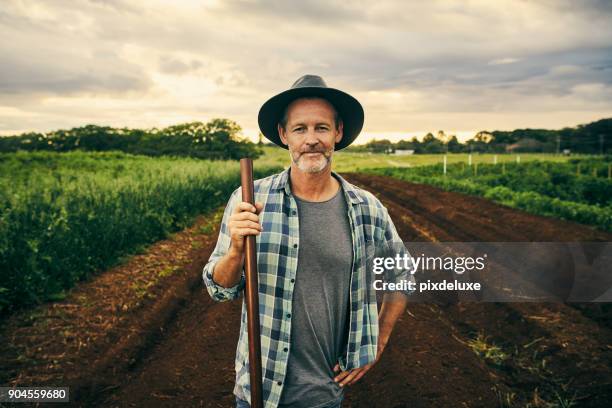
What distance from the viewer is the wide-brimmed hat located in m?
2.28

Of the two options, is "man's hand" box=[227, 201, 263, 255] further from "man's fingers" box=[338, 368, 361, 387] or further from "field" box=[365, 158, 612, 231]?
"field" box=[365, 158, 612, 231]

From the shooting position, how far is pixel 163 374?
163 inches

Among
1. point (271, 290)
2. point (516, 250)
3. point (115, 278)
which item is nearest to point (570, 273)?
point (516, 250)

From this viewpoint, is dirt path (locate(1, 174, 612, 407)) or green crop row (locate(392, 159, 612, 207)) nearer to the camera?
dirt path (locate(1, 174, 612, 407))

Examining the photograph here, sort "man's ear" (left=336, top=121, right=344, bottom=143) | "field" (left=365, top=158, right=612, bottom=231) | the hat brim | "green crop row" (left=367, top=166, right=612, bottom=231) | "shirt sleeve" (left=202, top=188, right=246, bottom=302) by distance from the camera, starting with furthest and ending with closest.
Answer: "field" (left=365, top=158, right=612, bottom=231), "green crop row" (left=367, top=166, right=612, bottom=231), "man's ear" (left=336, top=121, right=344, bottom=143), the hat brim, "shirt sleeve" (left=202, top=188, right=246, bottom=302)

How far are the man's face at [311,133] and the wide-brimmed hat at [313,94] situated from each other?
0.05 m

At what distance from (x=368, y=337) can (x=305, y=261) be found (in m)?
0.55

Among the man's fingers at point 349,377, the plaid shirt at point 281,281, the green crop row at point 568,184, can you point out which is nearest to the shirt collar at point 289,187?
the plaid shirt at point 281,281

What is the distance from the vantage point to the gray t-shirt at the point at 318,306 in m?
2.12

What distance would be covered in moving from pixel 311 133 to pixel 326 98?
0.25 meters

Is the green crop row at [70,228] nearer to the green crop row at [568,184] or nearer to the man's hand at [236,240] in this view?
the man's hand at [236,240]

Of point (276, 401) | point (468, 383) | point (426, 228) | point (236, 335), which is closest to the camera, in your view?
point (276, 401)

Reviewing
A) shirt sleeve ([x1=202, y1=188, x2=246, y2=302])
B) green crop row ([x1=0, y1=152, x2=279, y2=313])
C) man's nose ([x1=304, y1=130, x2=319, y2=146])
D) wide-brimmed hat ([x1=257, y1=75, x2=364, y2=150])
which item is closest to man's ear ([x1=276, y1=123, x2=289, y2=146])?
wide-brimmed hat ([x1=257, y1=75, x2=364, y2=150])

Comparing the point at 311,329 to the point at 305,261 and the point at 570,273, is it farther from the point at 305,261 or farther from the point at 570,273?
the point at 570,273
